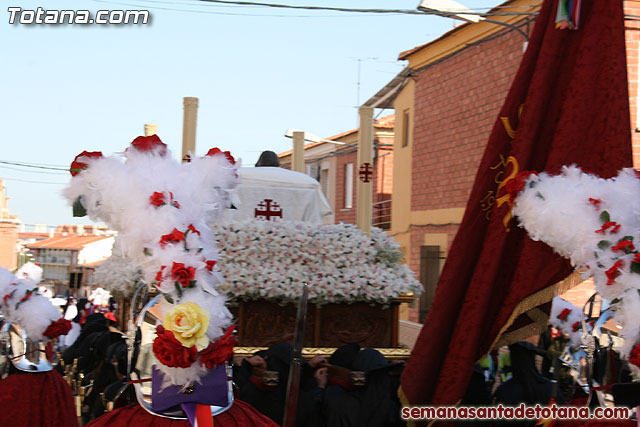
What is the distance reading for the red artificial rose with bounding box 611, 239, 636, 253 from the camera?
292 centimetres

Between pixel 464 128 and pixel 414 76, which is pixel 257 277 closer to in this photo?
pixel 464 128

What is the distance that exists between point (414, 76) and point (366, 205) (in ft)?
36.9

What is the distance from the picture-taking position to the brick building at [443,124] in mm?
13008

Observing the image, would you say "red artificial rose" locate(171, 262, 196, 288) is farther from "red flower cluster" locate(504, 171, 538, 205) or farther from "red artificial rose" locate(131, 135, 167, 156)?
"red flower cluster" locate(504, 171, 538, 205)

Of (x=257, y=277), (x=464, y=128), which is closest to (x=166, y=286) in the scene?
(x=257, y=277)

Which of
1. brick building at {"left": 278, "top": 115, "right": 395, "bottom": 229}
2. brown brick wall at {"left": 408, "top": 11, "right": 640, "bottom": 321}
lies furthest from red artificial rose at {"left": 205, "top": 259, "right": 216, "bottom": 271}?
brick building at {"left": 278, "top": 115, "right": 395, "bottom": 229}

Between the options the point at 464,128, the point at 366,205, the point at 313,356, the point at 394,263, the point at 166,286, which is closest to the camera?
the point at 166,286

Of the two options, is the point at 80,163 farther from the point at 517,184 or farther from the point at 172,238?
the point at 517,184

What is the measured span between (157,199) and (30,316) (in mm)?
2464

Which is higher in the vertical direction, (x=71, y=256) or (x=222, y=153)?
(x=71, y=256)

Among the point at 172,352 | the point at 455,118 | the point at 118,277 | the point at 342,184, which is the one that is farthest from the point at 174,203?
the point at 342,184

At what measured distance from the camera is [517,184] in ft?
10.8

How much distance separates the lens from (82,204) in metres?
2.95

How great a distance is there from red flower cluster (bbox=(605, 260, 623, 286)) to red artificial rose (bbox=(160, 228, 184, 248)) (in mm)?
1595
